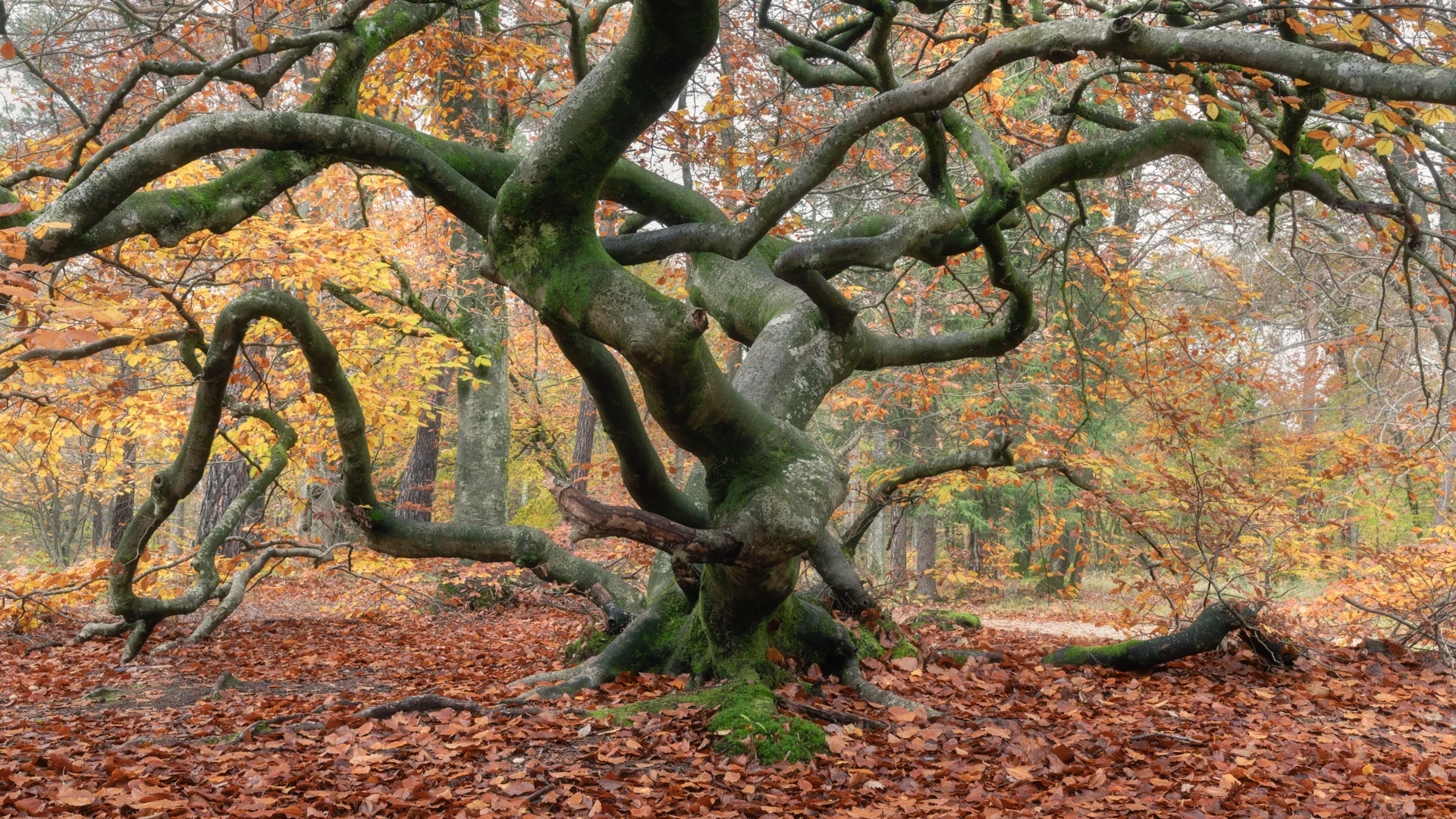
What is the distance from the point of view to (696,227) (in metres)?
4.47

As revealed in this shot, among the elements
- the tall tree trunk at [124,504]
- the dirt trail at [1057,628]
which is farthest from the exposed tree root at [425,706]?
the tall tree trunk at [124,504]

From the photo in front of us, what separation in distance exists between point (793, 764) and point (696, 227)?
Result: 2.66m

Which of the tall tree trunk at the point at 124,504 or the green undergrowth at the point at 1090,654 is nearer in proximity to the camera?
the green undergrowth at the point at 1090,654

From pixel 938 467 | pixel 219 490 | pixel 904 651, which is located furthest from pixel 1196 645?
pixel 219 490

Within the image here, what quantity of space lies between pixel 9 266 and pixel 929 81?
4086 millimetres

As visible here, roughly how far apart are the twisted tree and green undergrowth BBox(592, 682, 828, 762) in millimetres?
415

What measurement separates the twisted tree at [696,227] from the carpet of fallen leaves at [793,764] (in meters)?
0.84

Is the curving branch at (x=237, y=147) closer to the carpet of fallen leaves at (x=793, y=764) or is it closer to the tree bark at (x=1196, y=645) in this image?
the carpet of fallen leaves at (x=793, y=764)

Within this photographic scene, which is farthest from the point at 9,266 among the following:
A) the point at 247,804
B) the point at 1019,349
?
the point at 1019,349

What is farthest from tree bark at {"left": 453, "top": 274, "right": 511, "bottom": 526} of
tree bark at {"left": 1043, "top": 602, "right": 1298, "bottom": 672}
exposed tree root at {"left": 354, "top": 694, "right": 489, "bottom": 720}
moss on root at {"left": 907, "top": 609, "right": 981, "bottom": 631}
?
tree bark at {"left": 1043, "top": 602, "right": 1298, "bottom": 672}

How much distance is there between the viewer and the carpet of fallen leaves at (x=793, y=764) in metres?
3.43

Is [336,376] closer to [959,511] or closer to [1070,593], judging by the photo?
[1070,593]

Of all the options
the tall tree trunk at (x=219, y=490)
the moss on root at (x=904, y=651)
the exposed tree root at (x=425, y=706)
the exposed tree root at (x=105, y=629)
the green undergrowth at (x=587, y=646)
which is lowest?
the exposed tree root at (x=105, y=629)

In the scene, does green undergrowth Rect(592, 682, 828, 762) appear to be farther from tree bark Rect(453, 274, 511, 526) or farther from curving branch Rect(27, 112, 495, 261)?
tree bark Rect(453, 274, 511, 526)
